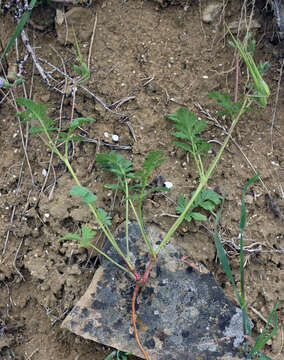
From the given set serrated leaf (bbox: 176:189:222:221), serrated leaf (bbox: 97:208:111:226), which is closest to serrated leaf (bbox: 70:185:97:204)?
serrated leaf (bbox: 97:208:111:226)

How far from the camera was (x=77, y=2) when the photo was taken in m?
2.58

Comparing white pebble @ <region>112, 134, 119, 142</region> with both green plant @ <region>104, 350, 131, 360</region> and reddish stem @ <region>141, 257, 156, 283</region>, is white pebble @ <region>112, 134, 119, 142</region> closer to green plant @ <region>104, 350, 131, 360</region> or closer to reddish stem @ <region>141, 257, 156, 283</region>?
reddish stem @ <region>141, 257, 156, 283</region>

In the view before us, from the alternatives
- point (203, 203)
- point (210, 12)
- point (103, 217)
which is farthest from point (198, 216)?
point (210, 12)

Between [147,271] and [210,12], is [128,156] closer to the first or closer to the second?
[147,271]

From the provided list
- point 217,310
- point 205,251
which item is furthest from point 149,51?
point 217,310

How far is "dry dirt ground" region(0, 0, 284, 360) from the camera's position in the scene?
2230 mm

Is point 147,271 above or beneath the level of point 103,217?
beneath

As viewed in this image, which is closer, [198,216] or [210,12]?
[198,216]

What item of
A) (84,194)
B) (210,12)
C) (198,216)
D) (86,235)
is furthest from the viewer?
(210,12)

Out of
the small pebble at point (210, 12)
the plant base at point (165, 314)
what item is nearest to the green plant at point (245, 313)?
the plant base at point (165, 314)

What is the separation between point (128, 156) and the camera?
2371mm

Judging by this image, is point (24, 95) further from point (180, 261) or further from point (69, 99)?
point (180, 261)

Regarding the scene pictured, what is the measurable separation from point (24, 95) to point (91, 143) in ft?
1.91

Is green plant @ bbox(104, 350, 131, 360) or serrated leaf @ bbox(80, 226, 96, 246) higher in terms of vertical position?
serrated leaf @ bbox(80, 226, 96, 246)
